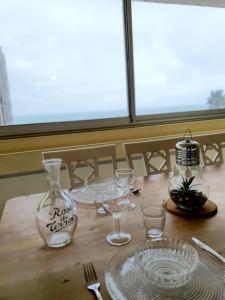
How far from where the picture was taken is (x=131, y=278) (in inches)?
25.2

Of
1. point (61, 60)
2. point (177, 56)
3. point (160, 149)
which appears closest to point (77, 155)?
point (160, 149)

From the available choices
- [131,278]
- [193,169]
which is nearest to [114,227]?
[131,278]

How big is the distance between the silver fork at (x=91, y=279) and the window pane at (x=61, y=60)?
67.3 inches

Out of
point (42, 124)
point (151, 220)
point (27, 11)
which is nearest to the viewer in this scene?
point (151, 220)

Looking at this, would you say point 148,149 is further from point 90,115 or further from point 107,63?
point 107,63

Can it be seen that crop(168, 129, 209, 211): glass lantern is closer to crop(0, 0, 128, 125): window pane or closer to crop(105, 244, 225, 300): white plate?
crop(105, 244, 225, 300): white plate

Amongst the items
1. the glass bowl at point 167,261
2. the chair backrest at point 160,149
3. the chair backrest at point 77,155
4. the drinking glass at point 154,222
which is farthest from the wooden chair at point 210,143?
the glass bowl at point 167,261

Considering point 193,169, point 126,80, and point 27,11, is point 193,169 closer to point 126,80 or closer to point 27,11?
point 126,80

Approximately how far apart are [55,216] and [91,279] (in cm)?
24

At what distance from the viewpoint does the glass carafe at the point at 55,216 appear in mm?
799

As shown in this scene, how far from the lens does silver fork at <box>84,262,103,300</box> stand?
604 millimetres

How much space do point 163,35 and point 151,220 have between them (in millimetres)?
2052

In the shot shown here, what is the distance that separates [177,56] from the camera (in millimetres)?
2490

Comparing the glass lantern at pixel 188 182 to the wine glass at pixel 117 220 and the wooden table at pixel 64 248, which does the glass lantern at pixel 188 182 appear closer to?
the wooden table at pixel 64 248
